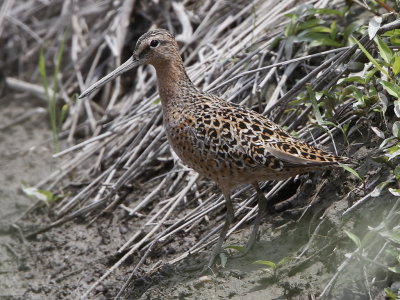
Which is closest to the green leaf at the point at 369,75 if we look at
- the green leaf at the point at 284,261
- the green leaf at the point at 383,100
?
the green leaf at the point at 383,100

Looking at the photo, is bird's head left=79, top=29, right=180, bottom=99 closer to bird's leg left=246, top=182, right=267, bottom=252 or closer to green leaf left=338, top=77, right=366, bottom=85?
bird's leg left=246, top=182, right=267, bottom=252

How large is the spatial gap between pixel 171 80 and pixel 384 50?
5.06 ft

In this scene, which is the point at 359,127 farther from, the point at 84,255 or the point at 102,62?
the point at 102,62

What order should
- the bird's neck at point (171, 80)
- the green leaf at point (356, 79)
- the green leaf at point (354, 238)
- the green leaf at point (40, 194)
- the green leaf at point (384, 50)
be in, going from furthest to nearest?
the green leaf at point (40, 194) → the bird's neck at point (171, 80) → the green leaf at point (356, 79) → the green leaf at point (384, 50) → the green leaf at point (354, 238)

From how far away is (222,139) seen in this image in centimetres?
487

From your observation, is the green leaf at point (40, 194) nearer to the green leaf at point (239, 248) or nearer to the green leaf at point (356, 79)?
the green leaf at point (239, 248)

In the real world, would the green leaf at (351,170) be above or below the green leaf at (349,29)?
below

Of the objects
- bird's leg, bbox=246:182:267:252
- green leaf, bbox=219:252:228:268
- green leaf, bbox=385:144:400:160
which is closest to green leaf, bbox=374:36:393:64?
green leaf, bbox=385:144:400:160

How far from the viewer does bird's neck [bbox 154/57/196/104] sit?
5418mm

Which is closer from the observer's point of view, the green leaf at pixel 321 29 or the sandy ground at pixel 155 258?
the sandy ground at pixel 155 258

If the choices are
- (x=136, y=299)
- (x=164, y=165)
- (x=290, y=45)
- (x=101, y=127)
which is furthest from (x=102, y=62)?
(x=136, y=299)

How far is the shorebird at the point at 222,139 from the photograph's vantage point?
4.73 m

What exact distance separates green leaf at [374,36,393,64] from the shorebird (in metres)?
0.77

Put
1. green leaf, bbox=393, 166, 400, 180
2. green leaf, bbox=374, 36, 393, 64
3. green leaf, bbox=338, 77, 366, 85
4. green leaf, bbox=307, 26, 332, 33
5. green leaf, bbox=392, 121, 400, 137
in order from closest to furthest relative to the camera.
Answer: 1. green leaf, bbox=393, 166, 400, 180
2. green leaf, bbox=392, 121, 400, 137
3. green leaf, bbox=374, 36, 393, 64
4. green leaf, bbox=338, 77, 366, 85
5. green leaf, bbox=307, 26, 332, 33
